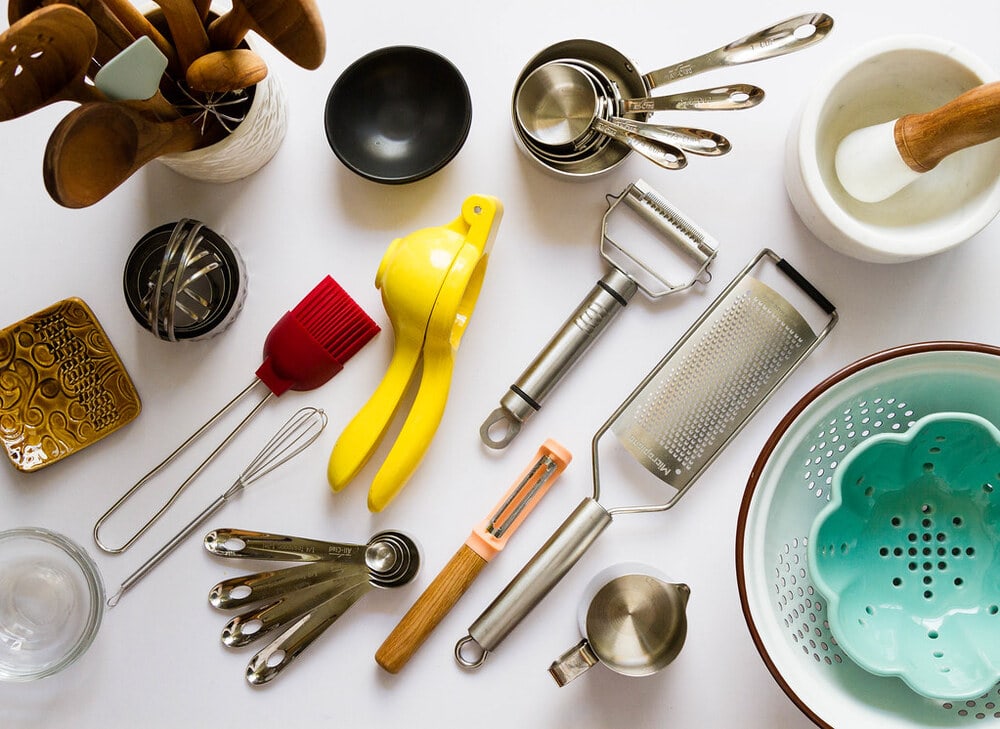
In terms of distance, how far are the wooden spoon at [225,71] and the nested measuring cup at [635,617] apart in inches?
22.5

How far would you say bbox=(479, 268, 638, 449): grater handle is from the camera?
2.93ft

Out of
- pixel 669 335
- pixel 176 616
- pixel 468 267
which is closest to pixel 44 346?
pixel 176 616

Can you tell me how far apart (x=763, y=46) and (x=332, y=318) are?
1.63ft

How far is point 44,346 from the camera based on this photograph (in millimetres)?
903

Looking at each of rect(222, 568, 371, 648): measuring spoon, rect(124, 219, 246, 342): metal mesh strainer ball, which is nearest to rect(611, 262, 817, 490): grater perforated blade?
rect(222, 568, 371, 648): measuring spoon

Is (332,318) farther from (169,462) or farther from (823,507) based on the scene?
(823,507)

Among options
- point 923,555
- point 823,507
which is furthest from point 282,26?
point 923,555

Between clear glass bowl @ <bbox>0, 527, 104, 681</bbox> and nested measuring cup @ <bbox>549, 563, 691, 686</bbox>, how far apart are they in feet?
1.68

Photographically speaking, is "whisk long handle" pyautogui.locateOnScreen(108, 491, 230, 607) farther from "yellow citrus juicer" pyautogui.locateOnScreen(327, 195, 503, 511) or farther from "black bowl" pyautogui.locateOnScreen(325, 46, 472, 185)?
"black bowl" pyautogui.locateOnScreen(325, 46, 472, 185)

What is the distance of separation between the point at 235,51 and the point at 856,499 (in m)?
0.69

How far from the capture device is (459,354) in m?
0.92

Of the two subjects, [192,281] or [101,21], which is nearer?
[101,21]

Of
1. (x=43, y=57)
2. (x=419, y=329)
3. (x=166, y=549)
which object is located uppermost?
(x=43, y=57)

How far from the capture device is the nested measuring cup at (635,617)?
2.86ft
